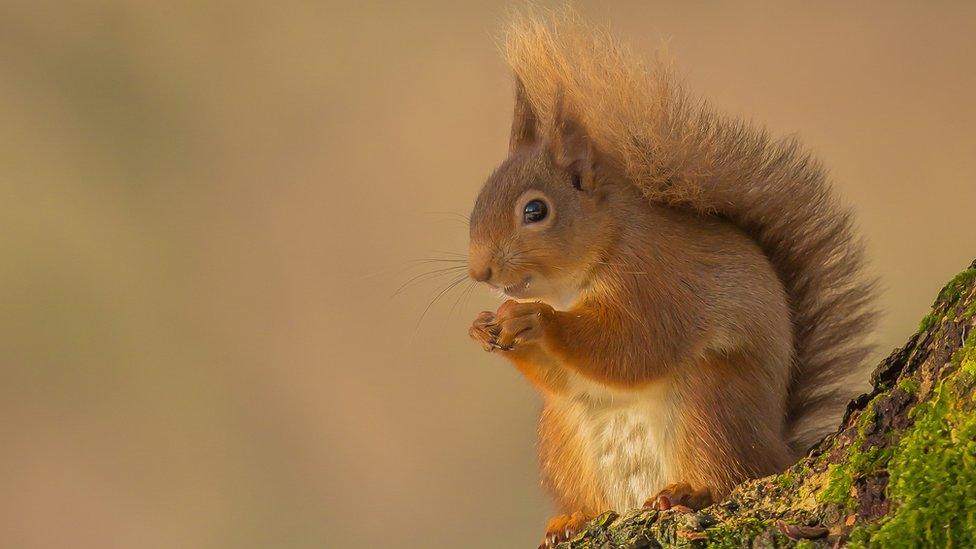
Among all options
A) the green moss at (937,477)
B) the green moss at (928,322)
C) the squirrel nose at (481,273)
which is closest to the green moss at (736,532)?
the green moss at (937,477)

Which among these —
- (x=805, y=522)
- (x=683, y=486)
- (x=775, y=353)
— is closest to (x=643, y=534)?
(x=805, y=522)

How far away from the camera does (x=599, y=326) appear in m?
1.58

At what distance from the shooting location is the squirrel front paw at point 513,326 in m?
1.53

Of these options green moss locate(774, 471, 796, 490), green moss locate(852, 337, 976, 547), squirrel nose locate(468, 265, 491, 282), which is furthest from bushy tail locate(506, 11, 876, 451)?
green moss locate(852, 337, 976, 547)

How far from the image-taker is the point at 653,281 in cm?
160

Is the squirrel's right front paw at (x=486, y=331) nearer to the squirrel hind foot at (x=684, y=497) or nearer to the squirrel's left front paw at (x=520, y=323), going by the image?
the squirrel's left front paw at (x=520, y=323)

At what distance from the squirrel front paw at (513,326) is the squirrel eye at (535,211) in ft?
0.58

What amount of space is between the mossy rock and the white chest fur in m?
0.35

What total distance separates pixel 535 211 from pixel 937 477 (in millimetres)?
902

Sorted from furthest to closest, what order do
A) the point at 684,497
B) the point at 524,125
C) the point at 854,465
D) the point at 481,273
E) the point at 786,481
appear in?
the point at 524,125
the point at 481,273
the point at 684,497
the point at 786,481
the point at 854,465

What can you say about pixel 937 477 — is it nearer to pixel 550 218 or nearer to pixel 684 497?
pixel 684 497

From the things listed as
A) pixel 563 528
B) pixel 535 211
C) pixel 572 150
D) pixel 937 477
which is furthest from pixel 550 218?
pixel 937 477

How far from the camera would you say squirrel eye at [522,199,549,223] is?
5.56 ft

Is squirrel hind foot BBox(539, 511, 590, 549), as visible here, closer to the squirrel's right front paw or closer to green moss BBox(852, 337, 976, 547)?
the squirrel's right front paw
